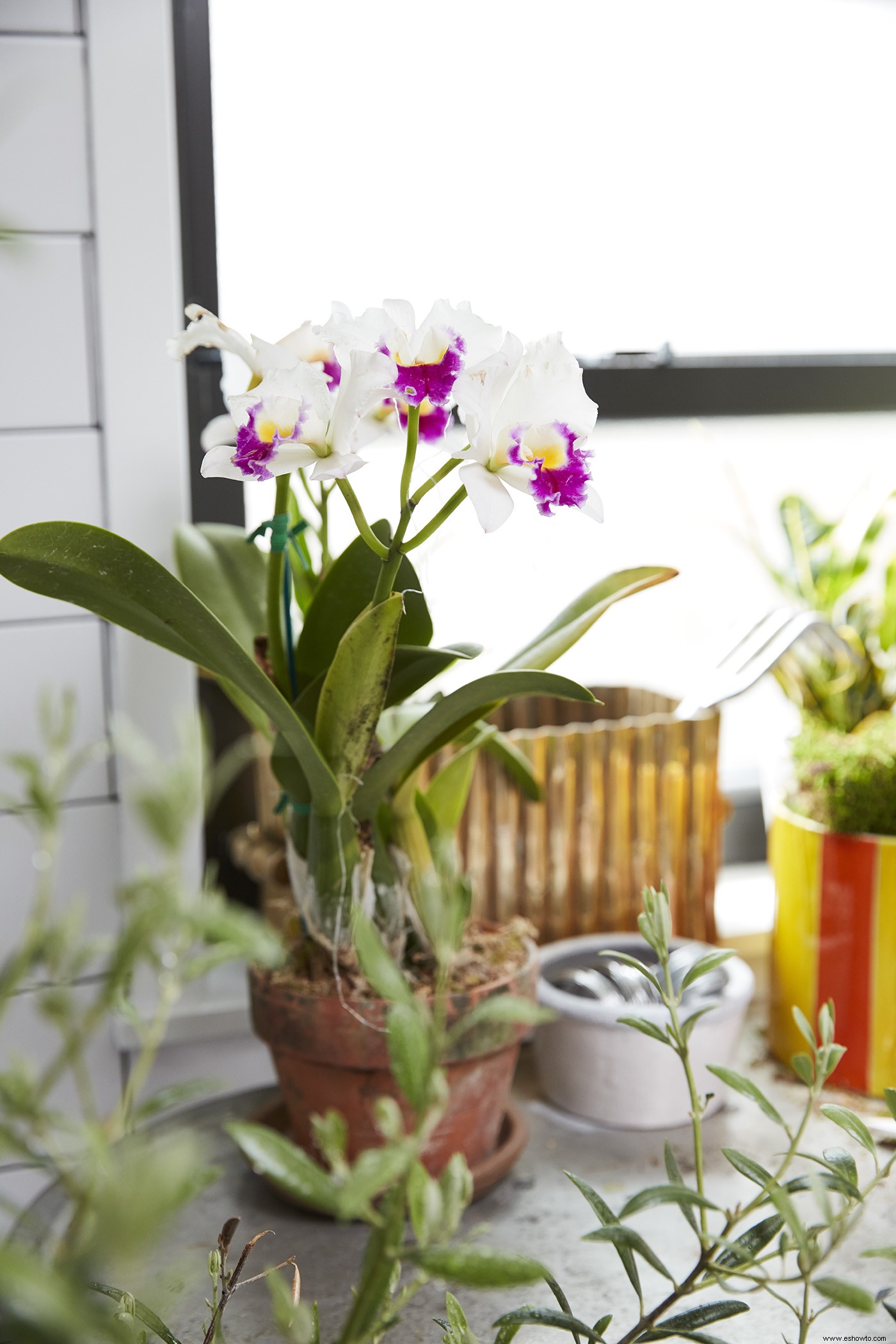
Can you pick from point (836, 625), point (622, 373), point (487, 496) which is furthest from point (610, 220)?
point (487, 496)

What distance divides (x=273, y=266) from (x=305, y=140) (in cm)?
11

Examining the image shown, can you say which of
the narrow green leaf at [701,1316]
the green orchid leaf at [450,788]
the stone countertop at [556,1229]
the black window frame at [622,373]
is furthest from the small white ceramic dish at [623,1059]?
the black window frame at [622,373]

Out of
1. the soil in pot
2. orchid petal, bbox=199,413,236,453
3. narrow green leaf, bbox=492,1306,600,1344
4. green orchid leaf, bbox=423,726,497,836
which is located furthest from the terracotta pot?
orchid petal, bbox=199,413,236,453

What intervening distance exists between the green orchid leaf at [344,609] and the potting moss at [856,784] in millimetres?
335

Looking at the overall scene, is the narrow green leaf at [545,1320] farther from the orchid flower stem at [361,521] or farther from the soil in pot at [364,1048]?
the orchid flower stem at [361,521]

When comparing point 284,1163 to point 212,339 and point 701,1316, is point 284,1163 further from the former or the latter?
point 212,339

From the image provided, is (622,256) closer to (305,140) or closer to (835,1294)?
(305,140)

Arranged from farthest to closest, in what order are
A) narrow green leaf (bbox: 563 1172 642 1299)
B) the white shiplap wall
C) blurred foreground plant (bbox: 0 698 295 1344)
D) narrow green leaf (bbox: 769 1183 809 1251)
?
the white shiplap wall → narrow green leaf (bbox: 563 1172 642 1299) → narrow green leaf (bbox: 769 1183 809 1251) → blurred foreground plant (bbox: 0 698 295 1344)

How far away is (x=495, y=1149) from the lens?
73cm

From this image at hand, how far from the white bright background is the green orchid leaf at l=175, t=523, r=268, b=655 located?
0.13 m

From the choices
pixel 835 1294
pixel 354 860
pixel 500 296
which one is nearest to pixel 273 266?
pixel 500 296

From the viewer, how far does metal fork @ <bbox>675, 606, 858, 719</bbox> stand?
78cm

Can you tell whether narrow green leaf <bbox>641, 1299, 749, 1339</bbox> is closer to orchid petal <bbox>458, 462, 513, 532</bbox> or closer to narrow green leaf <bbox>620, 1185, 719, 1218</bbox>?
narrow green leaf <bbox>620, 1185, 719, 1218</bbox>

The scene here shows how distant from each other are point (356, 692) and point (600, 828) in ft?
1.25
